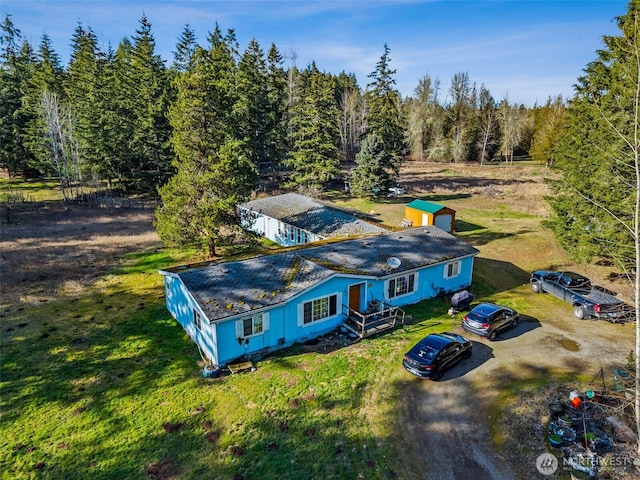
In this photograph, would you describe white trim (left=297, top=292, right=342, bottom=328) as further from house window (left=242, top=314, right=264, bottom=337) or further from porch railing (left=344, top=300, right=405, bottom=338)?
house window (left=242, top=314, right=264, bottom=337)

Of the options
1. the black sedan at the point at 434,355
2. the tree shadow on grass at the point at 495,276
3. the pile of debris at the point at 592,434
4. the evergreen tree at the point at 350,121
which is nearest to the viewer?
the pile of debris at the point at 592,434

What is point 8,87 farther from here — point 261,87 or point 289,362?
point 289,362

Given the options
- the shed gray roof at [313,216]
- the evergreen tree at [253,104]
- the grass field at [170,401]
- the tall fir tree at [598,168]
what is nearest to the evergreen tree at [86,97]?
the evergreen tree at [253,104]

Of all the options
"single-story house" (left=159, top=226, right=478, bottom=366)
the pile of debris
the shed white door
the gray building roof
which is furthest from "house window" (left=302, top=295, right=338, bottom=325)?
the shed white door

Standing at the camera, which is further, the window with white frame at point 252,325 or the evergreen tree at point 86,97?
the evergreen tree at point 86,97

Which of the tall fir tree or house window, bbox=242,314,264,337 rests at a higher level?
the tall fir tree

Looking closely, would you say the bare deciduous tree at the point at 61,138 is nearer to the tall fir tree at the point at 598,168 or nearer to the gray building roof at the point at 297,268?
the gray building roof at the point at 297,268
